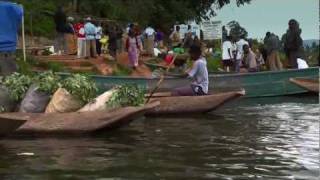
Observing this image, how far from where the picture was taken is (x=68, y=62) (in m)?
19.5

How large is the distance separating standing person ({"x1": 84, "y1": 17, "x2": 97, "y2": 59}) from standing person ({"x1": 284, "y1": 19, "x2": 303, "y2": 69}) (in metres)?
5.99

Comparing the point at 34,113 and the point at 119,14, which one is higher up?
the point at 119,14

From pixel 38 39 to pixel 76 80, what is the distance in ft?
47.4

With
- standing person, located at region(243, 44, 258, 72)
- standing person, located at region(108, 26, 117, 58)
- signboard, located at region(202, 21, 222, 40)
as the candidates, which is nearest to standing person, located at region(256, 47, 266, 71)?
standing person, located at region(243, 44, 258, 72)

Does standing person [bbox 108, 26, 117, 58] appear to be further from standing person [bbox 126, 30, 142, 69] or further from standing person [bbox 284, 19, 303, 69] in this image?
standing person [bbox 284, 19, 303, 69]

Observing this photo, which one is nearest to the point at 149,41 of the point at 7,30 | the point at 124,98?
the point at 7,30

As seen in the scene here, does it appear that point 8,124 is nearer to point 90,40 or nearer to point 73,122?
point 73,122

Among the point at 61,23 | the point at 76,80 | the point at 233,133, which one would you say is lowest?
the point at 233,133

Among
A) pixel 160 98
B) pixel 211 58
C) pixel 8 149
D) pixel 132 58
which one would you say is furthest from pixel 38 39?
pixel 8 149

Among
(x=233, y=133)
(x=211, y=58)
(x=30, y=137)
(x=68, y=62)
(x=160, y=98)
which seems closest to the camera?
(x=30, y=137)

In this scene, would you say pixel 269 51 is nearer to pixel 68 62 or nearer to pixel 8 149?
pixel 68 62

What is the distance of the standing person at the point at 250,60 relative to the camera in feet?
68.7

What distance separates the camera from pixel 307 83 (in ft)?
59.0

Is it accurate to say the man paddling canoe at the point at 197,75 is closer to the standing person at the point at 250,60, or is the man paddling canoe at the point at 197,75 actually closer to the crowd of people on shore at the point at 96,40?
the crowd of people on shore at the point at 96,40
